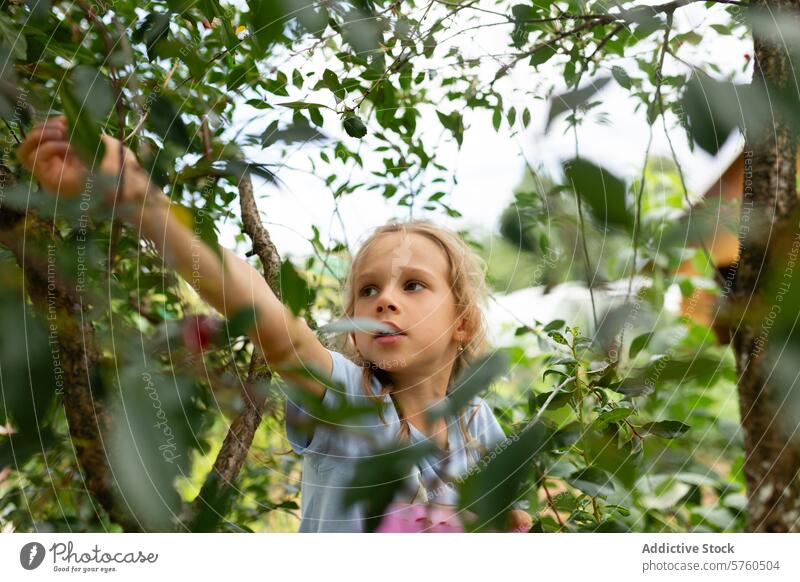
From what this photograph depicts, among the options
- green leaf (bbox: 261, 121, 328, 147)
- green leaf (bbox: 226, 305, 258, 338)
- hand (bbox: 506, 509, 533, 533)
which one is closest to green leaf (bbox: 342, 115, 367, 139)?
green leaf (bbox: 261, 121, 328, 147)

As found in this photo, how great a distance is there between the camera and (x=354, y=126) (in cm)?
41

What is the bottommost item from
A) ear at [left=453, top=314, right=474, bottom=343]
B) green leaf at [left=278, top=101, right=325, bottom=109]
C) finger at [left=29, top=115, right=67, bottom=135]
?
ear at [left=453, top=314, right=474, bottom=343]

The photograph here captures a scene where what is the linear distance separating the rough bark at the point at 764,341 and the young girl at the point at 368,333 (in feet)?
0.47

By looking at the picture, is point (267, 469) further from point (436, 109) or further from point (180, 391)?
point (436, 109)

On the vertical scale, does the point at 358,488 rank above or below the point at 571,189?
below

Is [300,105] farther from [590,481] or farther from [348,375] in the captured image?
[590,481]

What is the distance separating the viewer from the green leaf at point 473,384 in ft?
1.13

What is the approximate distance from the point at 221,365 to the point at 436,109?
0.66 ft

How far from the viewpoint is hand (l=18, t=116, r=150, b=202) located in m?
0.36

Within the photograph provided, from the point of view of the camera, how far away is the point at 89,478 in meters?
0.39

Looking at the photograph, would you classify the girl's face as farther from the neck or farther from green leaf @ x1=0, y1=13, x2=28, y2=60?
green leaf @ x1=0, y1=13, x2=28, y2=60

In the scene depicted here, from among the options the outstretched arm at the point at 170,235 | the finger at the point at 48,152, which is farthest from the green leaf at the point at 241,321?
the finger at the point at 48,152

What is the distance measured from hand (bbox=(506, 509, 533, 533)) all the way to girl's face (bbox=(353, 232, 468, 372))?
10 cm
